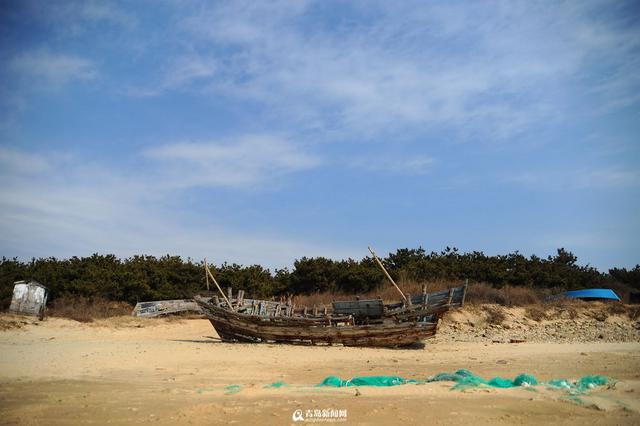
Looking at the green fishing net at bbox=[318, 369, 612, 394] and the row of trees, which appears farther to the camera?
the row of trees

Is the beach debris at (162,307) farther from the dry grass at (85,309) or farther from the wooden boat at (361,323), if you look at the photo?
the wooden boat at (361,323)

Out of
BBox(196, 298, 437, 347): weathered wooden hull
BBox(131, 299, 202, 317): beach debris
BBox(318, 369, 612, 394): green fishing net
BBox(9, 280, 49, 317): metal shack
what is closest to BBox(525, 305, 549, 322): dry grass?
BBox(196, 298, 437, 347): weathered wooden hull

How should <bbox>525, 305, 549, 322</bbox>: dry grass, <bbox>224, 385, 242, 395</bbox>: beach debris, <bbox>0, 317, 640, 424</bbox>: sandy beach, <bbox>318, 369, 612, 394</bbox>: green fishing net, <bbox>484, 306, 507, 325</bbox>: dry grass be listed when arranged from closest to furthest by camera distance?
<bbox>0, 317, 640, 424</bbox>: sandy beach < <bbox>318, 369, 612, 394</bbox>: green fishing net < <bbox>224, 385, 242, 395</bbox>: beach debris < <bbox>484, 306, 507, 325</bbox>: dry grass < <bbox>525, 305, 549, 322</bbox>: dry grass

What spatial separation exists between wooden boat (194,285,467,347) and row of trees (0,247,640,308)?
1134cm

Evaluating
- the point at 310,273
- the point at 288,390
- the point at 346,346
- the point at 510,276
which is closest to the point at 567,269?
the point at 510,276

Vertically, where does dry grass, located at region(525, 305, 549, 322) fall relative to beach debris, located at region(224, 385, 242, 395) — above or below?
above

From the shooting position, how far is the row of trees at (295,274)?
2480cm

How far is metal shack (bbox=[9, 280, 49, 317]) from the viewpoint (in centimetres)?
2094

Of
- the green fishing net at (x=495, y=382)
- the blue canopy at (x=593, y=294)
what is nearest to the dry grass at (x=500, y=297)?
the blue canopy at (x=593, y=294)

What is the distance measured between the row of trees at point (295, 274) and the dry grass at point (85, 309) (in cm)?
56

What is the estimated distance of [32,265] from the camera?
26.0 meters

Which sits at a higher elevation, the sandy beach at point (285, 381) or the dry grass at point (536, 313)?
the dry grass at point (536, 313)

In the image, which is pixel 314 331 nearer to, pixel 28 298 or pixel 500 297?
pixel 500 297

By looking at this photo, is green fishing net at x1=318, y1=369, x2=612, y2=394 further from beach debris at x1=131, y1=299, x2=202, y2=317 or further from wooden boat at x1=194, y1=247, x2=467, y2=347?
beach debris at x1=131, y1=299, x2=202, y2=317
